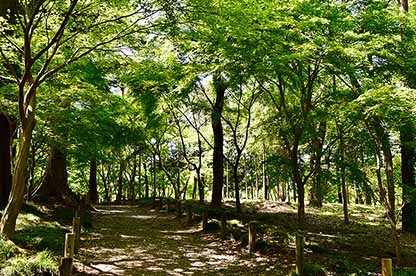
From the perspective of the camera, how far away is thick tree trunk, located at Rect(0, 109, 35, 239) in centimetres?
810

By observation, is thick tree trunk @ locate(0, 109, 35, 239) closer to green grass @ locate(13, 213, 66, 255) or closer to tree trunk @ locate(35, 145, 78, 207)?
green grass @ locate(13, 213, 66, 255)

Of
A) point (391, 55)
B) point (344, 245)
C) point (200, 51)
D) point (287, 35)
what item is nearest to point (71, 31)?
point (200, 51)

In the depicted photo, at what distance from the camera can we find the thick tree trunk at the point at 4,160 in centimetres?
1216

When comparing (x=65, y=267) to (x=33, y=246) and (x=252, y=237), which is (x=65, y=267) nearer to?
(x=33, y=246)

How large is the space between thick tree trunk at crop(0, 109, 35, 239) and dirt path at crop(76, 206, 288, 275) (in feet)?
5.50

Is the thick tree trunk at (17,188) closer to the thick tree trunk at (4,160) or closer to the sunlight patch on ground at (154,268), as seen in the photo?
the sunlight patch on ground at (154,268)

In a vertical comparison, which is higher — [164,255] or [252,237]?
[252,237]

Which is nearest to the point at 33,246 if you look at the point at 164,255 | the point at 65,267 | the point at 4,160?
the point at 164,255

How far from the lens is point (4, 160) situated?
40.3ft

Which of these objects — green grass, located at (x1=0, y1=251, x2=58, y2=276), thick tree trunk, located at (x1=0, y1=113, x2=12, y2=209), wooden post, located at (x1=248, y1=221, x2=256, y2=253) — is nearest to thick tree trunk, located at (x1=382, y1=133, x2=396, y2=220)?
wooden post, located at (x1=248, y1=221, x2=256, y2=253)

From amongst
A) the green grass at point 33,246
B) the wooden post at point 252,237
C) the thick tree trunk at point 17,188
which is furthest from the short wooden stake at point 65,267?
the wooden post at point 252,237

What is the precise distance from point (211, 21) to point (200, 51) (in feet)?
11.2

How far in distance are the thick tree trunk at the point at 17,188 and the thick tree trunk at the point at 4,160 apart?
4220 mm

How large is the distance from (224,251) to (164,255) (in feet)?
5.84
